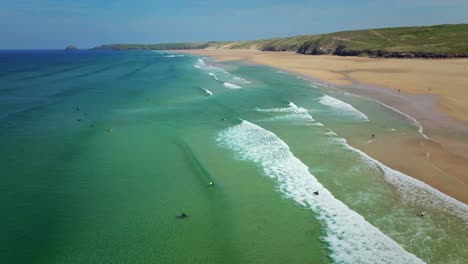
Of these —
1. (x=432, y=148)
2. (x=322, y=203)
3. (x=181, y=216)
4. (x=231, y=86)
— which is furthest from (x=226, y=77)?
(x=181, y=216)

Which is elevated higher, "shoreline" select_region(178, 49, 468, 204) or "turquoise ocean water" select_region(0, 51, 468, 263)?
"shoreline" select_region(178, 49, 468, 204)

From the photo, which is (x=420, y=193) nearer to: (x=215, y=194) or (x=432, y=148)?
(x=432, y=148)

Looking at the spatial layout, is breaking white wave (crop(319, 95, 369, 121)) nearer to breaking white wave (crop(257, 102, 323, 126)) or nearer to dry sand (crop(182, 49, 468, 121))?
breaking white wave (crop(257, 102, 323, 126))

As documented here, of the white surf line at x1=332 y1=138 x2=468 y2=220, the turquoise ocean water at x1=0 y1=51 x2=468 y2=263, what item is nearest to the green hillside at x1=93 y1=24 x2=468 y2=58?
the turquoise ocean water at x1=0 y1=51 x2=468 y2=263

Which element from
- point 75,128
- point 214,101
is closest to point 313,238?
point 75,128

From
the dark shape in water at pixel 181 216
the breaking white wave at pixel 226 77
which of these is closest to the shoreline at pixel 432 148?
the dark shape in water at pixel 181 216
